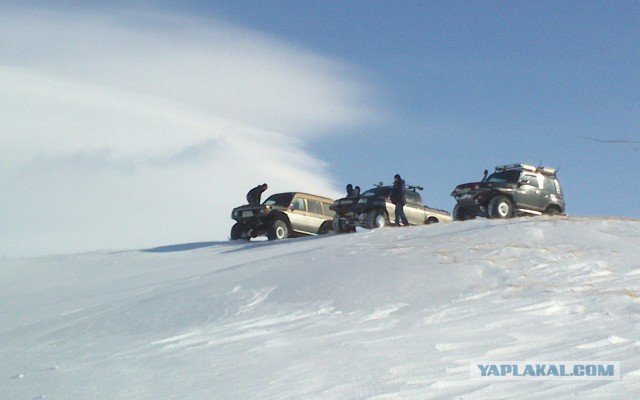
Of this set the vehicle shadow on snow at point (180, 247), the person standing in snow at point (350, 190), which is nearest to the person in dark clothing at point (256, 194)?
the vehicle shadow on snow at point (180, 247)

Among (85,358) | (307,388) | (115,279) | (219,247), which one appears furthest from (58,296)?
(307,388)

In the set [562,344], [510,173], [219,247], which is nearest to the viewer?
[562,344]

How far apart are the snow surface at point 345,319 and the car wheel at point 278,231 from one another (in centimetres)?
522

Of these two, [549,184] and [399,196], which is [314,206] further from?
[549,184]

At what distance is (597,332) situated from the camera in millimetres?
9031

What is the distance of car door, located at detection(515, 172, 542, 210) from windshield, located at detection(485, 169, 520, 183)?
0.56 feet

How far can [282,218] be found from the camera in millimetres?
23766

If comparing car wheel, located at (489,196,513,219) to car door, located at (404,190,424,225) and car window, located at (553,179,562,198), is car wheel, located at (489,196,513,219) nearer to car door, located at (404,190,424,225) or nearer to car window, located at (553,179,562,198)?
car door, located at (404,190,424,225)

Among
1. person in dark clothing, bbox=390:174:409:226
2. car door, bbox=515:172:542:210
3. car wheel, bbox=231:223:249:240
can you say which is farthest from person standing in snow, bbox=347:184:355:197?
car door, bbox=515:172:542:210

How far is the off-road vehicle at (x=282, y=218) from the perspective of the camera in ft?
77.0

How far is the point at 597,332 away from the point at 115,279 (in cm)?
1047

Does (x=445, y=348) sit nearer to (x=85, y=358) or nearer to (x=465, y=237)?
(x=85, y=358)

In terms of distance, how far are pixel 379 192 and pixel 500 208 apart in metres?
3.37

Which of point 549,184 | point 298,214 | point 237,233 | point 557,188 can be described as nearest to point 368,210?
point 298,214
